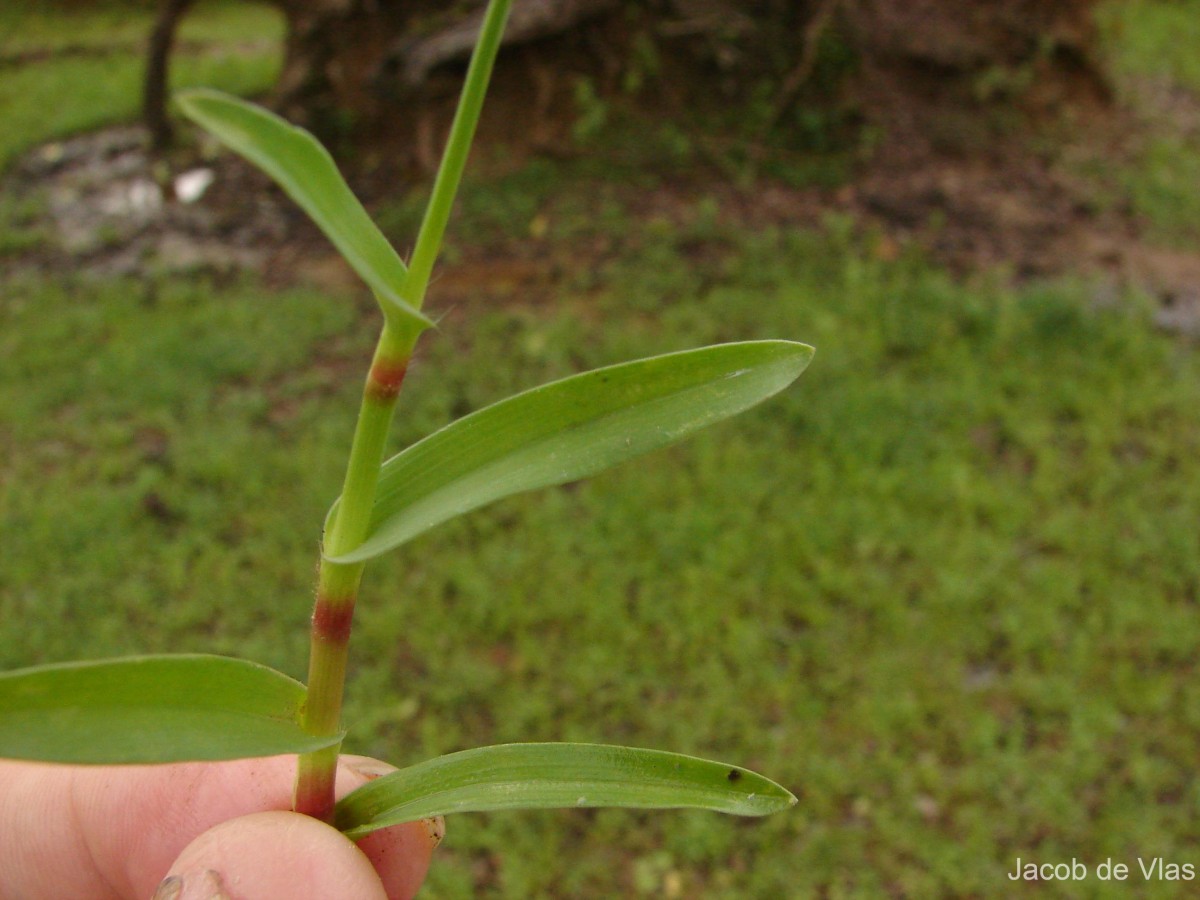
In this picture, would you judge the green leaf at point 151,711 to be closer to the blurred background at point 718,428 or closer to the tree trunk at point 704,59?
the blurred background at point 718,428

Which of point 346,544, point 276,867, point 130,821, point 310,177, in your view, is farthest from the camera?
point 130,821

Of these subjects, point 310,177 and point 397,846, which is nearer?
point 310,177

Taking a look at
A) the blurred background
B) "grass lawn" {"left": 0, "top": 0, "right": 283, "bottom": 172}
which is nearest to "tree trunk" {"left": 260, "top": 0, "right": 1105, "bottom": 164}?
the blurred background

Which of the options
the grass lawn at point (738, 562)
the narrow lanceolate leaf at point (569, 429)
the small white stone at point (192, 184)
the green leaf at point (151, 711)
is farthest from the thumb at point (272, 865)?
the small white stone at point (192, 184)

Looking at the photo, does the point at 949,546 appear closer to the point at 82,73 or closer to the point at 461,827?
the point at 461,827

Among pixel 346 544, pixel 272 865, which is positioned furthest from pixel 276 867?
pixel 346 544

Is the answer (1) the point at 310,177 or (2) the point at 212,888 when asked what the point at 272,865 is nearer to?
(2) the point at 212,888

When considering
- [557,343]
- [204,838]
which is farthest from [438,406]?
[204,838]
